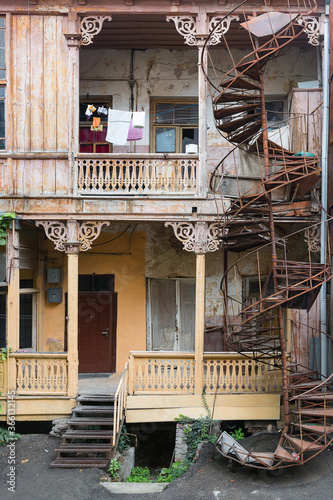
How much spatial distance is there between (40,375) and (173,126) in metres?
6.87

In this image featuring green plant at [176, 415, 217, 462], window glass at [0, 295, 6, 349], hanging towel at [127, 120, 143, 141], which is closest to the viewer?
green plant at [176, 415, 217, 462]

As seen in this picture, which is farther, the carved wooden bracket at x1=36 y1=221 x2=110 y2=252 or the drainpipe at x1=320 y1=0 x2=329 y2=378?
the carved wooden bracket at x1=36 y1=221 x2=110 y2=252

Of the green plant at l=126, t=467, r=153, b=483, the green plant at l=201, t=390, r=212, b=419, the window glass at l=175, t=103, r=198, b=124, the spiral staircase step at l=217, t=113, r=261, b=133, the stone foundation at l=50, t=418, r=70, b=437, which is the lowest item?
the green plant at l=126, t=467, r=153, b=483

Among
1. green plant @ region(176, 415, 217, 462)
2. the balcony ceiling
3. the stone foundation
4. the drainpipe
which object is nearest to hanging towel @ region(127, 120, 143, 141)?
the balcony ceiling

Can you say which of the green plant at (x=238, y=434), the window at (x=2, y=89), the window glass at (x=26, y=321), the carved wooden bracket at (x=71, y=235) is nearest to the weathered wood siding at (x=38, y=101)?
the window at (x=2, y=89)

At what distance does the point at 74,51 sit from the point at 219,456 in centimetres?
842

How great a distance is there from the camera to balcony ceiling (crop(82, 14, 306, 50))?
10.1 metres

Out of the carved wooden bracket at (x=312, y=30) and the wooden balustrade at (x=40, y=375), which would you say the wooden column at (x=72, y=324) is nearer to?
the wooden balustrade at (x=40, y=375)

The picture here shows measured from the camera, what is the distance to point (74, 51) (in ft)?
31.0

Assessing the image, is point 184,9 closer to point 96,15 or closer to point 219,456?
point 96,15

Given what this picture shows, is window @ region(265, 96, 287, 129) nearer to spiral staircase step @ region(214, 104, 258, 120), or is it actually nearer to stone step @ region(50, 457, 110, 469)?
spiral staircase step @ region(214, 104, 258, 120)

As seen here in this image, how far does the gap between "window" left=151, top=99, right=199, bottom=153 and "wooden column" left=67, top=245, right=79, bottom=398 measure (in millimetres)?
3935

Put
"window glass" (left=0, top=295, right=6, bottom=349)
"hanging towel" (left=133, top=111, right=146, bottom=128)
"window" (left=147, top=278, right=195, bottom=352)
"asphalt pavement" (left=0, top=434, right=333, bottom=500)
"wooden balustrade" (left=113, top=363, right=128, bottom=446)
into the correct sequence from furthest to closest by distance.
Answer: "window" (left=147, top=278, right=195, bottom=352), "window glass" (left=0, top=295, right=6, bottom=349), "hanging towel" (left=133, top=111, right=146, bottom=128), "wooden balustrade" (left=113, top=363, right=128, bottom=446), "asphalt pavement" (left=0, top=434, right=333, bottom=500)

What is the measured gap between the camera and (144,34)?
35.4 feet
